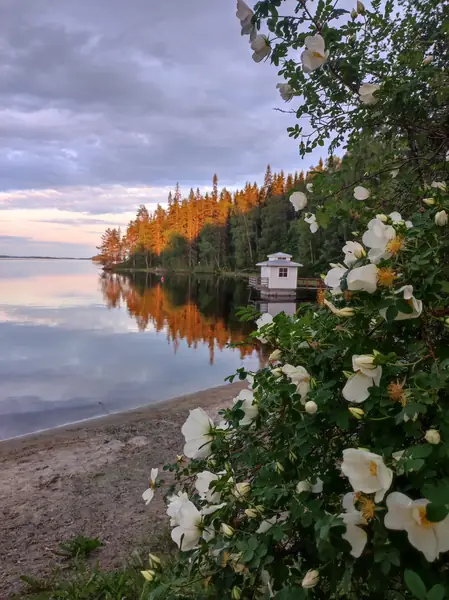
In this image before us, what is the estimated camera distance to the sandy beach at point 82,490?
12.3 ft

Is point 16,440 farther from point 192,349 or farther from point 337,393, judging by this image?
point 192,349

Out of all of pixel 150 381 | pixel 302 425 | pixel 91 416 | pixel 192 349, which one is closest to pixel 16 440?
pixel 91 416

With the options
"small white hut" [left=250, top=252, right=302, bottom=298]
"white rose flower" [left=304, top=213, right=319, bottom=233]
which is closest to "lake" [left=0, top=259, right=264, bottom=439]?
"white rose flower" [left=304, top=213, right=319, bottom=233]

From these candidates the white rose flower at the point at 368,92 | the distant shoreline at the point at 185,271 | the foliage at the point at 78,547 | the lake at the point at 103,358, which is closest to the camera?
the white rose flower at the point at 368,92

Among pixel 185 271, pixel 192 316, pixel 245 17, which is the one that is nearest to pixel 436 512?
pixel 245 17

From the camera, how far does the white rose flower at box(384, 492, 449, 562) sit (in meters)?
0.69

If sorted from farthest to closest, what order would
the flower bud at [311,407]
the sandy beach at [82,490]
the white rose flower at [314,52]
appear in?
the sandy beach at [82,490] → the white rose flower at [314,52] → the flower bud at [311,407]

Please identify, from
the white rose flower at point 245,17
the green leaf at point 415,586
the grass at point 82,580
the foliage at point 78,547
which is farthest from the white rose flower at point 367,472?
the foliage at point 78,547

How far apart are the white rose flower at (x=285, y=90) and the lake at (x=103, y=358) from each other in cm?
277

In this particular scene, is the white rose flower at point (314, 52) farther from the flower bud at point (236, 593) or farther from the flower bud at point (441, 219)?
the flower bud at point (236, 593)

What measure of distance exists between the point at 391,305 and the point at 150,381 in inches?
471

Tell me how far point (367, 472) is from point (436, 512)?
0.14 m

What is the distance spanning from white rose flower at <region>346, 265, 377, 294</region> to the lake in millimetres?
3544

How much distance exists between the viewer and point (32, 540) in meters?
3.96
